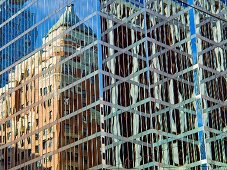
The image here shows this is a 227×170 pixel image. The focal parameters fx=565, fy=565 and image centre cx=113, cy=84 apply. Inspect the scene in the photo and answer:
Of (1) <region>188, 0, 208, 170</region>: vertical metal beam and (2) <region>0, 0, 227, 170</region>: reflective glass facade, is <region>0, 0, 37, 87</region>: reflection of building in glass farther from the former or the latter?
(1) <region>188, 0, 208, 170</region>: vertical metal beam

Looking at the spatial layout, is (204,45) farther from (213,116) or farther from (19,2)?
(19,2)

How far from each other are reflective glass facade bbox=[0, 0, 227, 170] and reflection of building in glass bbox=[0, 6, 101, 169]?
13cm

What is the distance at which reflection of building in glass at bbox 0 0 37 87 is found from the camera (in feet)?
258

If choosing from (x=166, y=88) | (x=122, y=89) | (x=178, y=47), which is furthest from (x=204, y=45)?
(x=122, y=89)

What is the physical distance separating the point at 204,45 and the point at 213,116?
30.8 feet

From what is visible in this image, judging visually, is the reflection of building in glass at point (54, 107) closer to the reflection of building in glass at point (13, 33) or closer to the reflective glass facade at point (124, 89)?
the reflective glass facade at point (124, 89)

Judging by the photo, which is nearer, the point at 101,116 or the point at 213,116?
the point at 101,116

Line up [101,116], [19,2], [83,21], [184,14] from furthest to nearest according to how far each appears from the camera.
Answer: [19,2] → [184,14] → [83,21] → [101,116]

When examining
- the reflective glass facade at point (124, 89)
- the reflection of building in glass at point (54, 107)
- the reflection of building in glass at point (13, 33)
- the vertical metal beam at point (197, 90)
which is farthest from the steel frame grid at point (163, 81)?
the reflection of building in glass at point (13, 33)

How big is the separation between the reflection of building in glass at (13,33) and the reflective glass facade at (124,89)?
9.76 feet

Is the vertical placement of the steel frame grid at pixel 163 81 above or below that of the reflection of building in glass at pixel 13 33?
below

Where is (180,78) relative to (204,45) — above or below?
below

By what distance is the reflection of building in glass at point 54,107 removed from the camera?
63.5 metres

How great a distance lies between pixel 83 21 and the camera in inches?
2660
